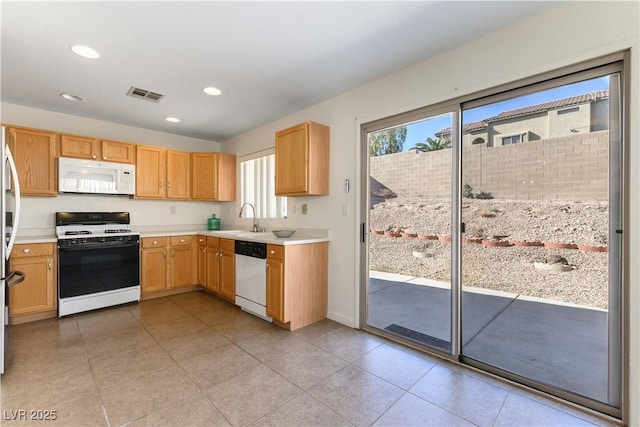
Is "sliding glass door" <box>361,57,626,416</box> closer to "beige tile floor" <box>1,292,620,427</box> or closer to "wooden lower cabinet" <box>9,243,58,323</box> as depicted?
"beige tile floor" <box>1,292,620,427</box>

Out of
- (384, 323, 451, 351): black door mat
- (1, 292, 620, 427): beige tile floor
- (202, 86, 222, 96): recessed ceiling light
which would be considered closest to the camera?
(1, 292, 620, 427): beige tile floor

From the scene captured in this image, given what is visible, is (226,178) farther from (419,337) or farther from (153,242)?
(419,337)

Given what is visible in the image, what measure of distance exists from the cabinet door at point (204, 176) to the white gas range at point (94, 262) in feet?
3.80

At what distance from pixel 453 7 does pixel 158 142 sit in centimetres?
433

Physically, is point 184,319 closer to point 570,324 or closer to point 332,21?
point 332,21

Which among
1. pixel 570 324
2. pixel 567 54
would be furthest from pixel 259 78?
pixel 570 324

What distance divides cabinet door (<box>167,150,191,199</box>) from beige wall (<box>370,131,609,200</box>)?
3498 mm

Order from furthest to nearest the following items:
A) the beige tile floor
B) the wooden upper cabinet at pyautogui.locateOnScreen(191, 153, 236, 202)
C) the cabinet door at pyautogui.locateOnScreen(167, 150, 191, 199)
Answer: the wooden upper cabinet at pyautogui.locateOnScreen(191, 153, 236, 202) < the cabinet door at pyautogui.locateOnScreen(167, 150, 191, 199) < the beige tile floor

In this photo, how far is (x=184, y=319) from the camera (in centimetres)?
322

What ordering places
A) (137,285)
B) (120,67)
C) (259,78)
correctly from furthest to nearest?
(137,285)
(259,78)
(120,67)

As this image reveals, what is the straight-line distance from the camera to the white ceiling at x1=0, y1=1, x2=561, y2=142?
5.98ft

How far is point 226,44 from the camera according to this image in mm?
2188

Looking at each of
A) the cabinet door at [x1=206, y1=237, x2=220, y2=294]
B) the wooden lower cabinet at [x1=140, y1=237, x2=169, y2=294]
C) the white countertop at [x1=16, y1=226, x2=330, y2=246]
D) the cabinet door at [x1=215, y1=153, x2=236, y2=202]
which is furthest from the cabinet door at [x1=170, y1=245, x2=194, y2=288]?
the cabinet door at [x1=215, y1=153, x2=236, y2=202]

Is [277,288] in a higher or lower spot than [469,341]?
higher
